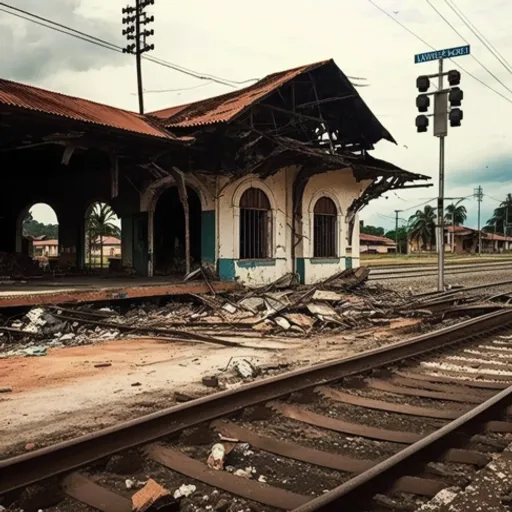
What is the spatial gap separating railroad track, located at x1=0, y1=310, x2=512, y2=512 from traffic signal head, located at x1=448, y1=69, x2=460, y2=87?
10500 millimetres

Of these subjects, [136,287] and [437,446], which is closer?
[437,446]

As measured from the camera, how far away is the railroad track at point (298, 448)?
353 centimetres

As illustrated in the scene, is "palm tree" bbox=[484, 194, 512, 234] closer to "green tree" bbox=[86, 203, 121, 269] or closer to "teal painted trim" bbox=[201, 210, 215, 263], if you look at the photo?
"green tree" bbox=[86, 203, 121, 269]

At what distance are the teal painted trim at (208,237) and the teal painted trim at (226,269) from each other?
11.0 inches

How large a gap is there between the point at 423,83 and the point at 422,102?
23.7 inches

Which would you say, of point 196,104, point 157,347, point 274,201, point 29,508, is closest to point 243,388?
point 29,508

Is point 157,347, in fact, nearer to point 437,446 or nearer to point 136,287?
point 136,287

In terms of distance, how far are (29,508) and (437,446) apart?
2.77 m

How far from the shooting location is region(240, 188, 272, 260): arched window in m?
17.1

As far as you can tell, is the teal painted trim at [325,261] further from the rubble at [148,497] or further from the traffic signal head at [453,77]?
the rubble at [148,497]

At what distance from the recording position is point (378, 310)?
13.1 meters

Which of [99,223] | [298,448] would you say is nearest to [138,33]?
[99,223]

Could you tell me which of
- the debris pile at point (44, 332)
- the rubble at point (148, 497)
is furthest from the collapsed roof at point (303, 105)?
the rubble at point (148, 497)

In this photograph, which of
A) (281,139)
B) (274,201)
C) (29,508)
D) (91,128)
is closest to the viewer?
(29,508)
